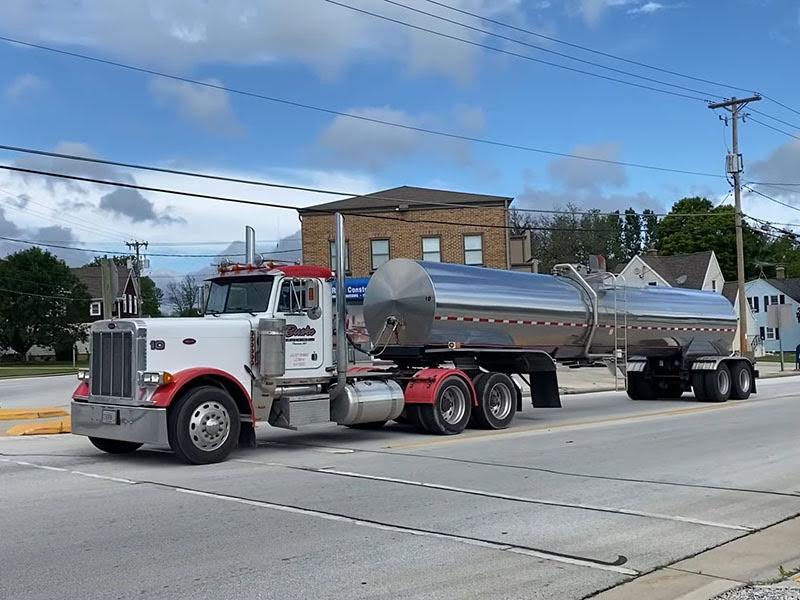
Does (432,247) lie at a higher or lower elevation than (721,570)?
higher

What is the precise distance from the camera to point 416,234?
3672cm

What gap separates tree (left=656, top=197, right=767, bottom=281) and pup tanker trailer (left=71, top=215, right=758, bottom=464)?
7408 centimetres

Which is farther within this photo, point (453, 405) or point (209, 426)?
point (453, 405)

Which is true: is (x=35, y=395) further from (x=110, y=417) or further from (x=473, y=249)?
(x=110, y=417)

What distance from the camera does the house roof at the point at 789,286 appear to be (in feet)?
248

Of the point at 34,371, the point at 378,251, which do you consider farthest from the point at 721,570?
the point at 34,371

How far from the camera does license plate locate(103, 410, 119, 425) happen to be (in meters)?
11.6

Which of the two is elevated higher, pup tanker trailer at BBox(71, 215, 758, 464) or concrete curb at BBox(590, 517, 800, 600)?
pup tanker trailer at BBox(71, 215, 758, 464)

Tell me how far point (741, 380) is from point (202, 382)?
55.8ft

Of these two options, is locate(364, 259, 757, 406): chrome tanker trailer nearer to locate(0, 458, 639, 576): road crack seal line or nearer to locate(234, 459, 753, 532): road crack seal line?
locate(234, 459, 753, 532): road crack seal line

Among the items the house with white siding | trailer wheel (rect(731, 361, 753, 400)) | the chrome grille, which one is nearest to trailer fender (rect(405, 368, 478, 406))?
the chrome grille

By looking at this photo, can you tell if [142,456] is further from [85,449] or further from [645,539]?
[645,539]

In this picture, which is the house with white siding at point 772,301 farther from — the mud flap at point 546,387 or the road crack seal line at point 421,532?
the road crack seal line at point 421,532

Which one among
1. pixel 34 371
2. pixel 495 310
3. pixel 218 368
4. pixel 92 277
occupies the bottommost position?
pixel 34 371
